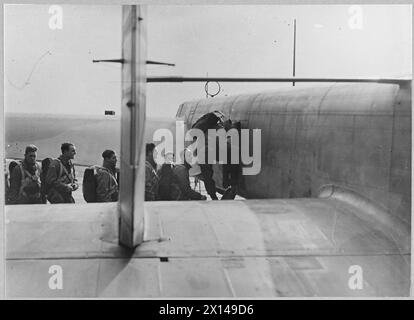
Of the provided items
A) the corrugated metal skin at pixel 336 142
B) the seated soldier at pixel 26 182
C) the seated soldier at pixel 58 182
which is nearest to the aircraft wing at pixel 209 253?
the corrugated metal skin at pixel 336 142

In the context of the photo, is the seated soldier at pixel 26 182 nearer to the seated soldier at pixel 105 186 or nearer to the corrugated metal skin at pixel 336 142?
the seated soldier at pixel 105 186

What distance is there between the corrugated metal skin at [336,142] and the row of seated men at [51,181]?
1.97m

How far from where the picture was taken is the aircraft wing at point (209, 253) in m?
3.12

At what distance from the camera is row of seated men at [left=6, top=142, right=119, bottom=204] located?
18.7 ft

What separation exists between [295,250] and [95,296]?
1.39 metres

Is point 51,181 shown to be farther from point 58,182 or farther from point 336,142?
point 336,142

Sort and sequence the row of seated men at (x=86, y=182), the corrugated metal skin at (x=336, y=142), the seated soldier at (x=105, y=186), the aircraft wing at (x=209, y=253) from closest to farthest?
the aircraft wing at (x=209, y=253) < the corrugated metal skin at (x=336, y=142) < the row of seated men at (x=86, y=182) < the seated soldier at (x=105, y=186)

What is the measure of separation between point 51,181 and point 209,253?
3217 millimetres

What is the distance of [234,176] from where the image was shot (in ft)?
24.0

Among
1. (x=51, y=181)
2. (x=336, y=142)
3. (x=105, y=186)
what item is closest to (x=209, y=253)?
(x=336, y=142)

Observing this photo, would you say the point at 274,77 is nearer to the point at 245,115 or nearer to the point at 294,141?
the point at 294,141

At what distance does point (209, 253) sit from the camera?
3412 mm

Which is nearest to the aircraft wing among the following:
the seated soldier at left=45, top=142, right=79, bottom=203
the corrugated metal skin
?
the corrugated metal skin

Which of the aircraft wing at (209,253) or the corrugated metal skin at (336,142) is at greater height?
the corrugated metal skin at (336,142)
